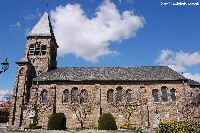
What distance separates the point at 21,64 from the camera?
39.5 m

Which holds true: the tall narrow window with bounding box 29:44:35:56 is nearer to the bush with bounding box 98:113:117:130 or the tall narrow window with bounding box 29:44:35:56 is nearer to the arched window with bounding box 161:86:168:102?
the bush with bounding box 98:113:117:130

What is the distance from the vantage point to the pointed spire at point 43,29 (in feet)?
144

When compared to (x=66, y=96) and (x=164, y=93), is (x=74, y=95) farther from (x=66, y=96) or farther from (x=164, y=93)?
(x=164, y=93)

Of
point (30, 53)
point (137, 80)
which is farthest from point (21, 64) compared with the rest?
point (137, 80)

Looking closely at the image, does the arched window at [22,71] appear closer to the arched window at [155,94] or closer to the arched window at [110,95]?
the arched window at [110,95]

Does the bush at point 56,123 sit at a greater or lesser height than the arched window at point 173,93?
lesser

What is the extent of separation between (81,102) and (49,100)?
5140mm

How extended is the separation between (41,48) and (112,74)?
14545 mm

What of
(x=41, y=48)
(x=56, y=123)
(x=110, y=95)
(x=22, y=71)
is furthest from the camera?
(x=41, y=48)

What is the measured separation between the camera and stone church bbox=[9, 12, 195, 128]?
3553cm

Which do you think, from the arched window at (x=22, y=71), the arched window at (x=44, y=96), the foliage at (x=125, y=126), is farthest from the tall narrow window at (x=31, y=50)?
the foliage at (x=125, y=126)

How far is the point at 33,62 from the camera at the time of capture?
4238cm

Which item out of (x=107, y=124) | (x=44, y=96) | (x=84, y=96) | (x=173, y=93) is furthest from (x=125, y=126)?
(x=44, y=96)

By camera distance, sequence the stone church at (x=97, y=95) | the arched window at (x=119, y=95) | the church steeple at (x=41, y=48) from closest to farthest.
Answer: the stone church at (x=97, y=95) → the arched window at (x=119, y=95) → the church steeple at (x=41, y=48)
